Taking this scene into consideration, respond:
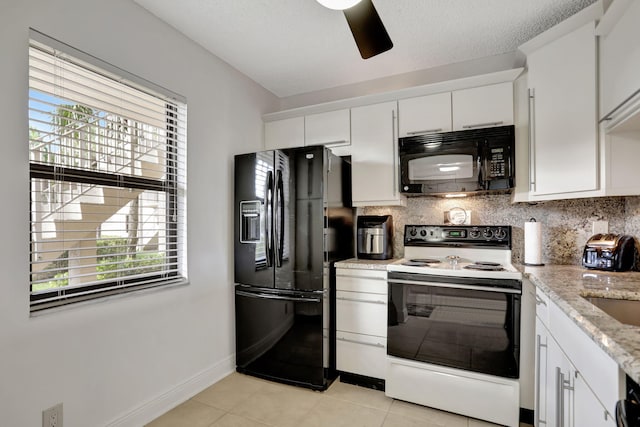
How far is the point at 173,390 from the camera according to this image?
6.89 feet

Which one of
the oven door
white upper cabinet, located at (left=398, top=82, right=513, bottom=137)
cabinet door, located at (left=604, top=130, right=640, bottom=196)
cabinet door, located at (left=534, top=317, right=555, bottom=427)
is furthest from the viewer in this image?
white upper cabinet, located at (left=398, top=82, right=513, bottom=137)

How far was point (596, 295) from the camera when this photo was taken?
1.35 metres

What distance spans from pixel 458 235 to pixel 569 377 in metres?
1.35

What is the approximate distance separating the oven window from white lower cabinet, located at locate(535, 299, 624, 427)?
0.17 m

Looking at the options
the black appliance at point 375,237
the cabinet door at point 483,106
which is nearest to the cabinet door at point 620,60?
the cabinet door at point 483,106

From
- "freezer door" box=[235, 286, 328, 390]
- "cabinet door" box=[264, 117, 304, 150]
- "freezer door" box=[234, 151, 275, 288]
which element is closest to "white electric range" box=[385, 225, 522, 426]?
"freezer door" box=[235, 286, 328, 390]

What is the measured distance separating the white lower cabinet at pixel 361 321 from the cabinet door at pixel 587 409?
1201 mm

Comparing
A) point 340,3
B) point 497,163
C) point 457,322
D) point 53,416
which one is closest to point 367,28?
point 340,3

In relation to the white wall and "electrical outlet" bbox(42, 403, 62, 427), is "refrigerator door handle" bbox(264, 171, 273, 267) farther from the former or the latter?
"electrical outlet" bbox(42, 403, 62, 427)

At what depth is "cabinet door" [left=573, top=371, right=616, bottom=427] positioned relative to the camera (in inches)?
35.1

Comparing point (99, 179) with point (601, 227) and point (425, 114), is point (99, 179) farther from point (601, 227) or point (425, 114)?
point (601, 227)

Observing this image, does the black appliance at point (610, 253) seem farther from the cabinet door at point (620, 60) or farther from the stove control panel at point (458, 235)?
the cabinet door at point (620, 60)

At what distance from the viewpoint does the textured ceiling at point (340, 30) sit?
6.27ft

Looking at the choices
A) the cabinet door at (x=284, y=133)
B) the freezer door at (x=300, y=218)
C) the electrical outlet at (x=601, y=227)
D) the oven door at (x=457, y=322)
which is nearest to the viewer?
the oven door at (x=457, y=322)
